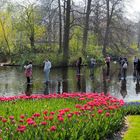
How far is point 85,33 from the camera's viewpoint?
51.5m

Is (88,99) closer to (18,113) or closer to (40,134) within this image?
(18,113)

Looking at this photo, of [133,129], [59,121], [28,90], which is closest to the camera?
[59,121]

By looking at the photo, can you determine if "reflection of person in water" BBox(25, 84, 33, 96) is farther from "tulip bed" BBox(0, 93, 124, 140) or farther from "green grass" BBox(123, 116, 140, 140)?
"green grass" BBox(123, 116, 140, 140)

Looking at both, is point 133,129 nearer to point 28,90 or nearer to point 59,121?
point 59,121

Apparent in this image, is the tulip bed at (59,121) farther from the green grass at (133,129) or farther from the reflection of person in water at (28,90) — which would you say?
the reflection of person in water at (28,90)

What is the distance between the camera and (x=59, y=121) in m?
9.00

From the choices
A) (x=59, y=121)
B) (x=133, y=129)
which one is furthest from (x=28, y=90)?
(x=59, y=121)

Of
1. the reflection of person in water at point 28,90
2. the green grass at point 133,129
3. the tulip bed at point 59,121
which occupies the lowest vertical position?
the green grass at point 133,129

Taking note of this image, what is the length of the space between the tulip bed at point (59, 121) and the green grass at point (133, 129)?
1.13 ft

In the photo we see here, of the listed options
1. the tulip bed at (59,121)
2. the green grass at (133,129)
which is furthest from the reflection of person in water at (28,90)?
the green grass at (133,129)

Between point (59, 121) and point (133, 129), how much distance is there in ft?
9.18

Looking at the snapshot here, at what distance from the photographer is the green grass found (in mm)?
9910

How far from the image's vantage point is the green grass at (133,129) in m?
9.91

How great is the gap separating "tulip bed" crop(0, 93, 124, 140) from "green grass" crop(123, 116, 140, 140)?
34cm
